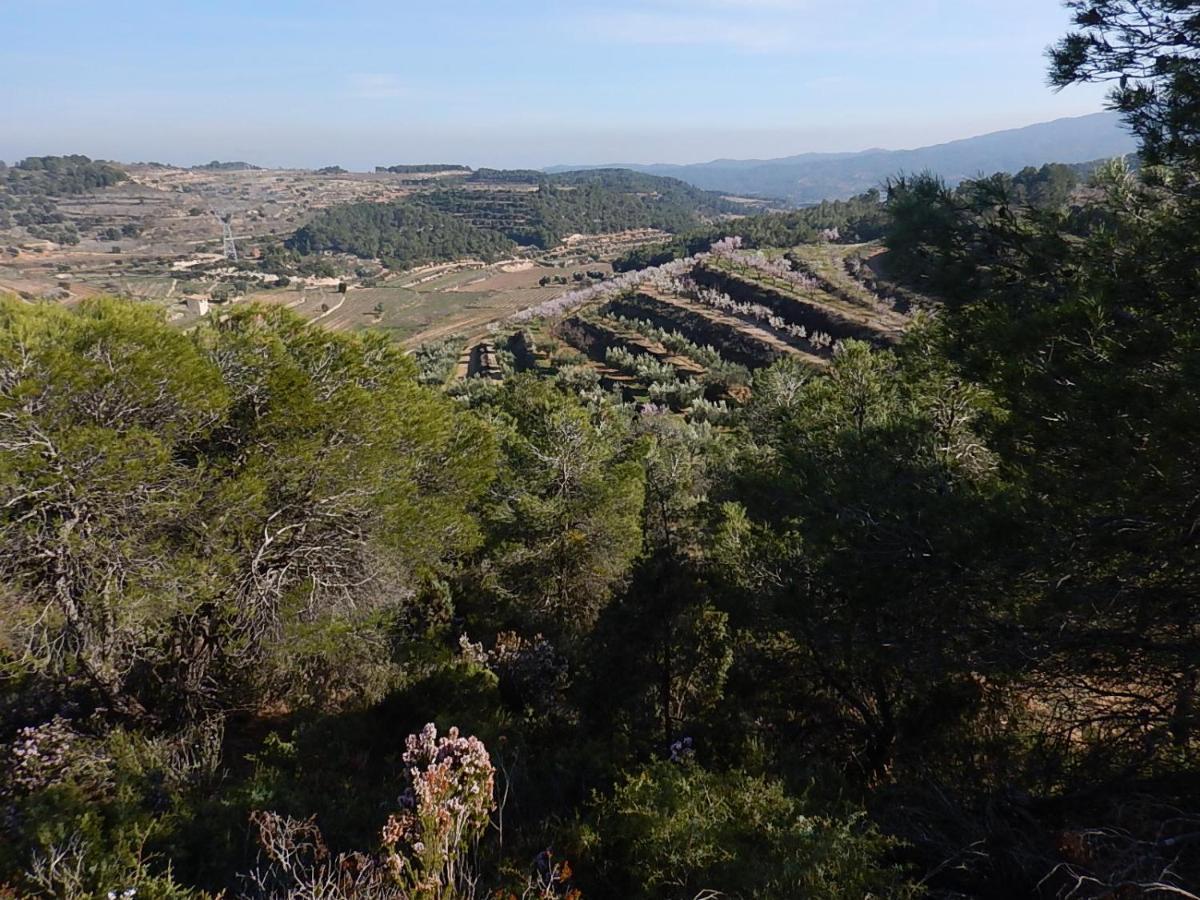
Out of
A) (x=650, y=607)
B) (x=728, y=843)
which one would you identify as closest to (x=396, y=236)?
(x=650, y=607)

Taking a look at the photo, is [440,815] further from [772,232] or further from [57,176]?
[57,176]

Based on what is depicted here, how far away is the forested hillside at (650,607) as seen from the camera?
3.86 meters

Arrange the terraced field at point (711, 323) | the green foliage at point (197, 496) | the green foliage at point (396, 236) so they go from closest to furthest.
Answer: the green foliage at point (197, 496) < the terraced field at point (711, 323) < the green foliage at point (396, 236)

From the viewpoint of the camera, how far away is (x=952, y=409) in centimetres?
751

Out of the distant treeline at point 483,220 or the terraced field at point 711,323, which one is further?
the distant treeline at point 483,220

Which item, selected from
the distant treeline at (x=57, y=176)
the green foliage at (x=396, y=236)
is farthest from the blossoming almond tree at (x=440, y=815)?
the distant treeline at (x=57, y=176)

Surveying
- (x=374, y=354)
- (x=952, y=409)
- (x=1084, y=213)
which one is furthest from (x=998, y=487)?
(x=374, y=354)

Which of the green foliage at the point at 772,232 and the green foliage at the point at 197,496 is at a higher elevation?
the green foliage at the point at 772,232

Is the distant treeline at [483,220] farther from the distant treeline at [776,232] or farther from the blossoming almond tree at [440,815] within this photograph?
the blossoming almond tree at [440,815]

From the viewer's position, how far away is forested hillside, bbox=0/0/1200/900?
3861 millimetres

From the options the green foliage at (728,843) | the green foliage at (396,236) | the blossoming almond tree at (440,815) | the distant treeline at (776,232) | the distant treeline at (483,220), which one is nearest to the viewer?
the blossoming almond tree at (440,815)

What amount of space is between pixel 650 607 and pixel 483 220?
136 m

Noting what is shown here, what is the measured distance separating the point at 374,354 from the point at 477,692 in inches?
196

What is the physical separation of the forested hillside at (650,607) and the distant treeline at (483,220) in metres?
98.2
